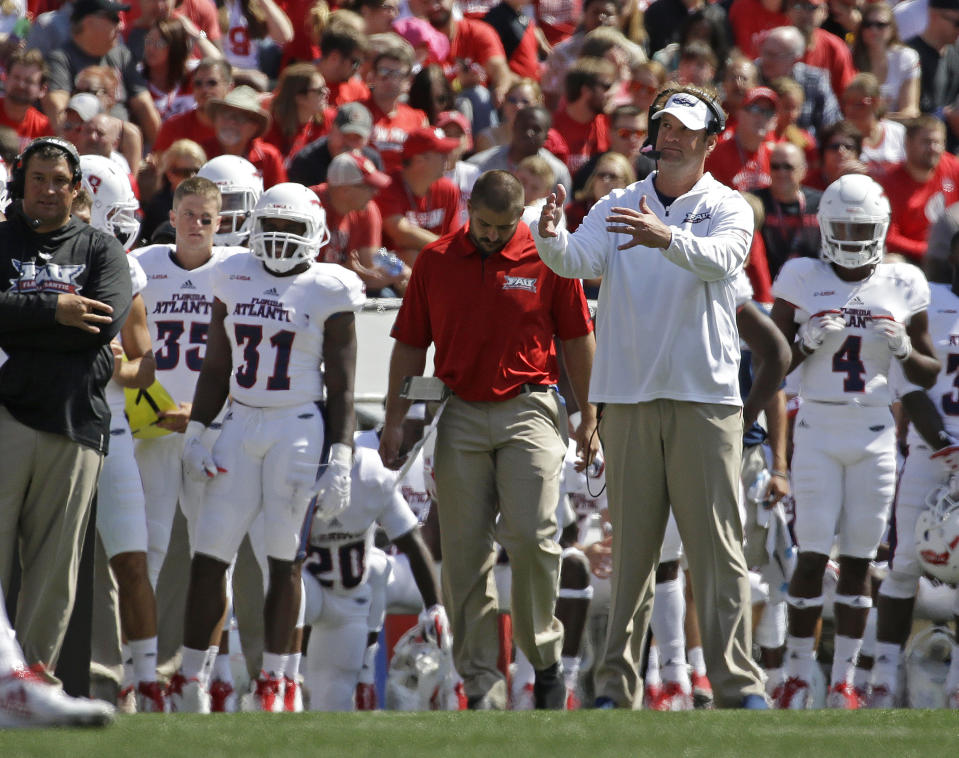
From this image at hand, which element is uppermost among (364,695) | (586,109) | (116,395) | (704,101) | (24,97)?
(586,109)

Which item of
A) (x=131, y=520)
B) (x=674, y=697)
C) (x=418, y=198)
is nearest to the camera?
(x=131, y=520)

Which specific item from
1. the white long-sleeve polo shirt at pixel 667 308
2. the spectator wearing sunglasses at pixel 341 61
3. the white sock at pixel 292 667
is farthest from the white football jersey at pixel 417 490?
the white long-sleeve polo shirt at pixel 667 308

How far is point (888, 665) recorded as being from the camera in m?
7.56

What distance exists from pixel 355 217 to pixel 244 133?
82 cm

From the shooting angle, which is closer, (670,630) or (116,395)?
(116,395)

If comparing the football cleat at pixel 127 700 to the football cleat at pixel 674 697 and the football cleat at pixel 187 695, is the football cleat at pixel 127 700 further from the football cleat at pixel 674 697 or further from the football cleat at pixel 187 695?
the football cleat at pixel 674 697

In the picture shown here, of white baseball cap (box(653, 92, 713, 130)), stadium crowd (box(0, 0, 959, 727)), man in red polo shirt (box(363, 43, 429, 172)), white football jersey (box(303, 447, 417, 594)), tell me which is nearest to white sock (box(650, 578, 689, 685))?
stadium crowd (box(0, 0, 959, 727))

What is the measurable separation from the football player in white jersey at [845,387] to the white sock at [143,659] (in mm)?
2740

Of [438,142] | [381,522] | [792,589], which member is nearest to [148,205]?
[438,142]

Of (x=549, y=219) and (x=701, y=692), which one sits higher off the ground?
(x=549, y=219)

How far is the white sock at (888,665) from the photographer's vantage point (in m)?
7.56

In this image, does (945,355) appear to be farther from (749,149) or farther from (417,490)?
(749,149)

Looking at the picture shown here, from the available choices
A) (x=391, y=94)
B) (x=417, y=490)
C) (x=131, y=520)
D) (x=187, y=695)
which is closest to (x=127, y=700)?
(x=187, y=695)

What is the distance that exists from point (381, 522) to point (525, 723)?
2585 millimetres
